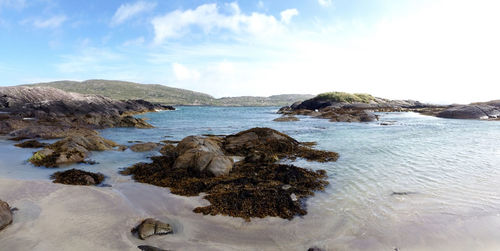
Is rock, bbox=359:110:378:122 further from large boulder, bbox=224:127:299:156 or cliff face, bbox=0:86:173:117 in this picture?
cliff face, bbox=0:86:173:117

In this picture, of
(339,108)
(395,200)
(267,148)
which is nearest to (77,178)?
(267,148)

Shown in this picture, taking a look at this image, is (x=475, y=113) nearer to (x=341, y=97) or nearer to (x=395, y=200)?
(x=341, y=97)

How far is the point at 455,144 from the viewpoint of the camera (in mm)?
17734

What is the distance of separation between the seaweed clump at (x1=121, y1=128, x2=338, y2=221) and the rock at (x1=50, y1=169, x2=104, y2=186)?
118cm

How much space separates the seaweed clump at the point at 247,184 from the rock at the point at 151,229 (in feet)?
4.19

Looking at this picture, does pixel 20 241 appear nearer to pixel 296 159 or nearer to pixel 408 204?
pixel 408 204

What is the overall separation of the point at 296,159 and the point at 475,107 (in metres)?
44.0

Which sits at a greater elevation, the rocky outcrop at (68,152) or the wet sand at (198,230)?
the rocky outcrop at (68,152)

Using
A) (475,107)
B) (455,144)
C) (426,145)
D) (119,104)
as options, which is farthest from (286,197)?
(119,104)

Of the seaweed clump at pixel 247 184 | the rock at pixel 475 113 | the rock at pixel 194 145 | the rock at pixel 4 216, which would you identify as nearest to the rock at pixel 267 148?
the seaweed clump at pixel 247 184

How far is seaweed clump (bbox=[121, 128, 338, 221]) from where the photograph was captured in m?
7.03

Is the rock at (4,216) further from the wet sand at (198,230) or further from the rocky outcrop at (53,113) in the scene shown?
the rocky outcrop at (53,113)

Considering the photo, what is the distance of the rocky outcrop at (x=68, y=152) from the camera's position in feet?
37.9

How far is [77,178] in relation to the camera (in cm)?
907
